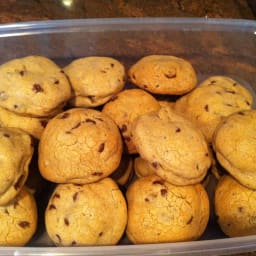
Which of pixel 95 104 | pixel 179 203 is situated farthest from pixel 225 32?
pixel 179 203

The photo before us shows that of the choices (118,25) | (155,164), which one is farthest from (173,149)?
(118,25)

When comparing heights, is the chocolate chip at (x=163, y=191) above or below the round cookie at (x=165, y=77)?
below

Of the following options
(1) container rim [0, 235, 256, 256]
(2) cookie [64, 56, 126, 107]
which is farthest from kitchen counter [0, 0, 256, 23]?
(1) container rim [0, 235, 256, 256]

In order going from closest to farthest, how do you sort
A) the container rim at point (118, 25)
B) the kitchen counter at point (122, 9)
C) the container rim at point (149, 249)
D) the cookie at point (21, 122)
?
the container rim at point (149, 249) < the cookie at point (21, 122) < the container rim at point (118, 25) < the kitchen counter at point (122, 9)

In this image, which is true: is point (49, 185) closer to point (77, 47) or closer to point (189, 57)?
point (77, 47)

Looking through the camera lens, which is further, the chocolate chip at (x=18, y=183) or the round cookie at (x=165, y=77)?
the round cookie at (x=165, y=77)

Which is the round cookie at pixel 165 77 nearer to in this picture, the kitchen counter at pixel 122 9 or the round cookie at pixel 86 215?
the round cookie at pixel 86 215

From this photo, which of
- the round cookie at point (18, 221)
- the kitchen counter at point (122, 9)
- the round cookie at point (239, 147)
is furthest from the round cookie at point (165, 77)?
the kitchen counter at point (122, 9)
